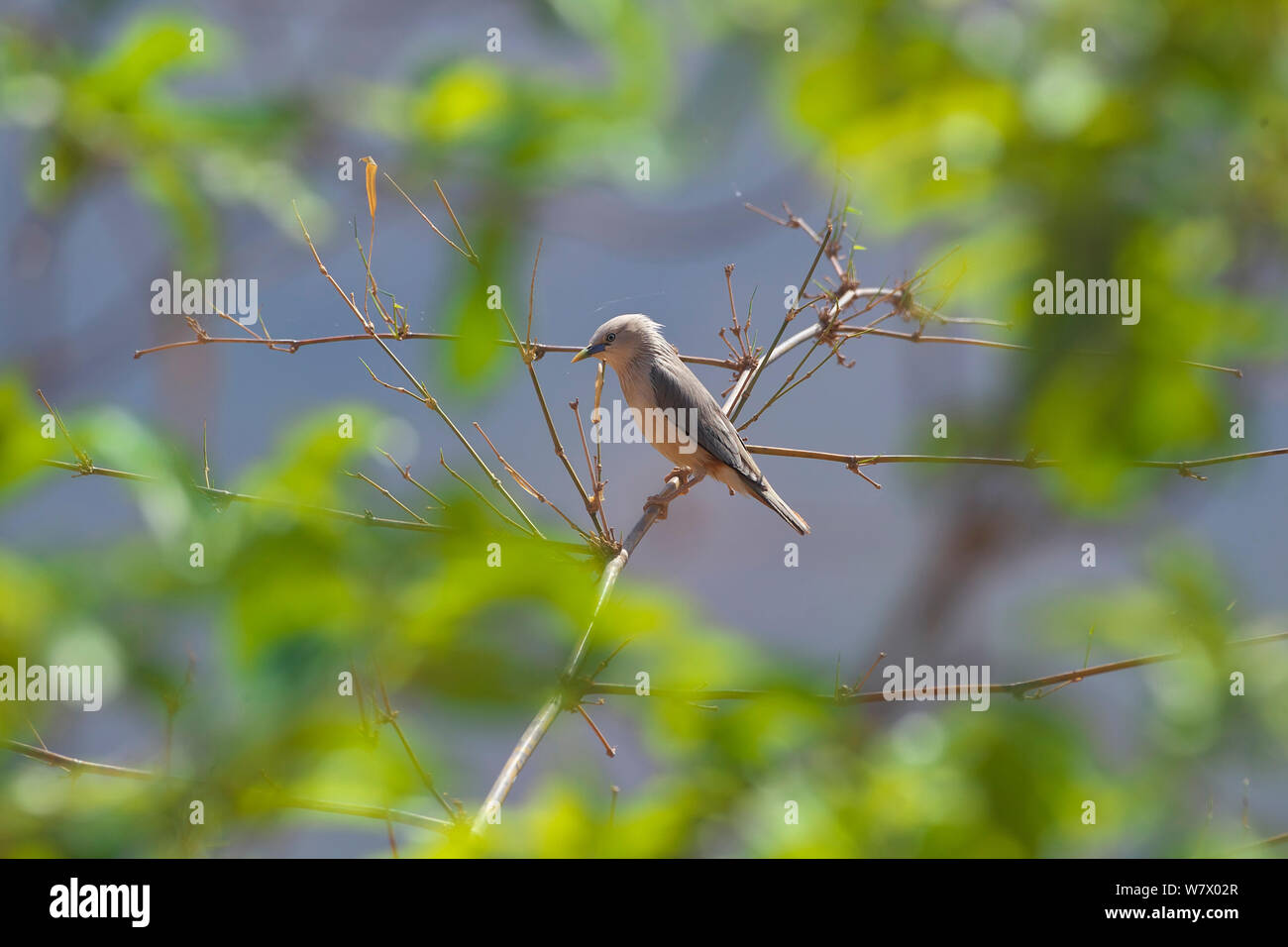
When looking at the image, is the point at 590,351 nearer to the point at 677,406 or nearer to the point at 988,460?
the point at 677,406

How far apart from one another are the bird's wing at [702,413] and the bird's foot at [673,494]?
0.09m

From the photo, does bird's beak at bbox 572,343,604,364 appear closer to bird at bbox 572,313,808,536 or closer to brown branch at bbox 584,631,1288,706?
bird at bbox 572,313,808,536

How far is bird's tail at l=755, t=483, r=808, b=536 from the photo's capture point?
2.32 metres

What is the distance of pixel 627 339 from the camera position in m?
2.50

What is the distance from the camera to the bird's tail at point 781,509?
2.32 meters

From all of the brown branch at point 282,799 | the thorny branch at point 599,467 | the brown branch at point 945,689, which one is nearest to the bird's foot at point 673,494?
the thorny branch at point 599,467

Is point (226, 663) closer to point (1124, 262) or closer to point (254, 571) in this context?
point (254, 571)

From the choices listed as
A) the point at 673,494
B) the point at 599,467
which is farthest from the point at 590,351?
the point at 599,467

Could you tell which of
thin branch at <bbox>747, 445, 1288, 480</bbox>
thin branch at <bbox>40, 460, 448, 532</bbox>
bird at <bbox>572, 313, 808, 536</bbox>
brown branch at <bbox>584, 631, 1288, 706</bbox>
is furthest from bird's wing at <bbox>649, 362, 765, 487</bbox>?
thin branch at <bbox>40, 460, 448, 532</bbox>

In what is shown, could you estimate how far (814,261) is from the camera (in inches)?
50.8

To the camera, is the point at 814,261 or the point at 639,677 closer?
the point at 639,677

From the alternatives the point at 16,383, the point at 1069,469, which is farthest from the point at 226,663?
the point at 1069,469

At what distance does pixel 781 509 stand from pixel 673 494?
370 mm

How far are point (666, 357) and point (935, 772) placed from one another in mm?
2020
